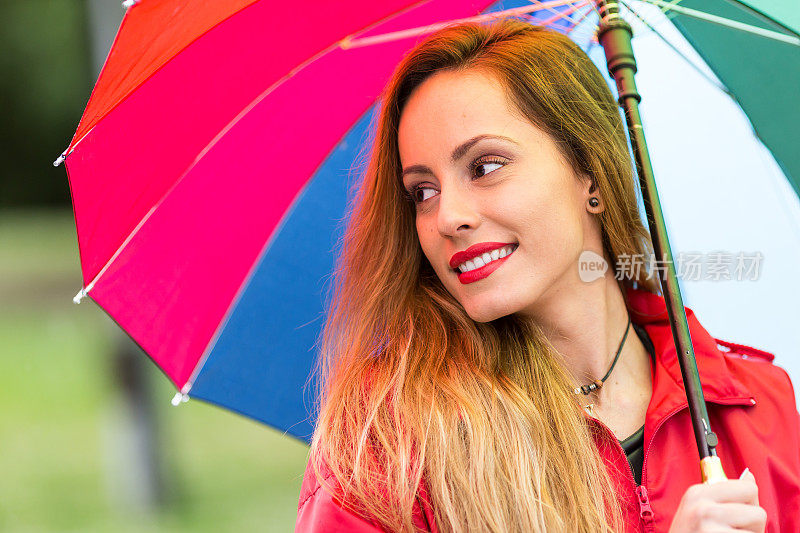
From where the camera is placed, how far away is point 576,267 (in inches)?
82.2

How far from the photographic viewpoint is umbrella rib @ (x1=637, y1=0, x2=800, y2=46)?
184 centimetres

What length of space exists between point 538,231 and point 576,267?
227 millimetres

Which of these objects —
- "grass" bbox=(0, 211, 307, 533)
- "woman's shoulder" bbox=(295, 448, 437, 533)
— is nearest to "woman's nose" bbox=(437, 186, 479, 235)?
"woman's shoulder" bbox=(295, 448, 437, 533)

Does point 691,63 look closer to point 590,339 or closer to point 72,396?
point 590,339

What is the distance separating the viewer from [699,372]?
204 cm

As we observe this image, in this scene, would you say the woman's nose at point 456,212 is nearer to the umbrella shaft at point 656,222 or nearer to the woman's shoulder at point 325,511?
the umbrella shaft at point 656,222

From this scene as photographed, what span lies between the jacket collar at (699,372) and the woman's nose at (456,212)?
626mm

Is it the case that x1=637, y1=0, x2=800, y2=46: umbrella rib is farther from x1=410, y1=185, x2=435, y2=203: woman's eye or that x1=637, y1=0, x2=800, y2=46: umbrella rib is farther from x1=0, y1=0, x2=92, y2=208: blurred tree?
x1=0, y1=0, x2=92, y2=208: blurred tree

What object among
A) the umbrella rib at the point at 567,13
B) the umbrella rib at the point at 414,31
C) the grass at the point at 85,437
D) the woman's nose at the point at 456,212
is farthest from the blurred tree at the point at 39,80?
the woman's nose at the point at 456,212

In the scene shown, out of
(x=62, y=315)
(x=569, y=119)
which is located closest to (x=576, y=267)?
(x=569, y=119)

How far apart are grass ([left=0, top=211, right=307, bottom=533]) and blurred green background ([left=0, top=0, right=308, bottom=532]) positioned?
0.01 meters

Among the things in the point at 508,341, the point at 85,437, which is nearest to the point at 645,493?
the point at 508,341

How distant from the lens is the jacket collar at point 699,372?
6.54ft

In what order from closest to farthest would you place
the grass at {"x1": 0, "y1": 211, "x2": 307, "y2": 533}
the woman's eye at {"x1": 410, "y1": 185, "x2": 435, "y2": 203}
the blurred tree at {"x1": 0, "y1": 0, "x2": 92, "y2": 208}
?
1. the woman's eye at {"x1": 410, "y1": 185, "x2": 435, "y2": 203}
2. the grass at {"x1": 0, "y1": 211, "x2": 307, "y2": 533}
3. the blurred tree at {"x1": 0, "y1": 0, "x2": 92, "y2": 208}
